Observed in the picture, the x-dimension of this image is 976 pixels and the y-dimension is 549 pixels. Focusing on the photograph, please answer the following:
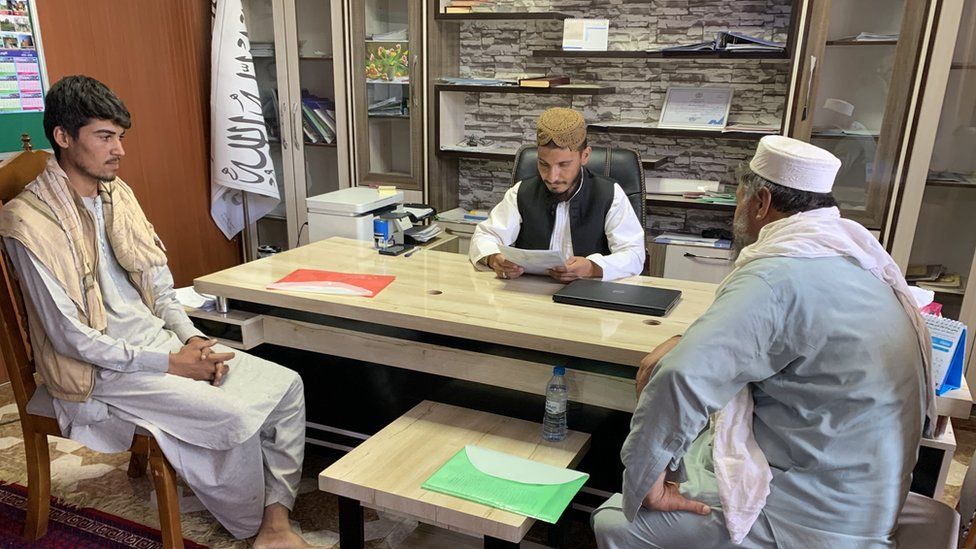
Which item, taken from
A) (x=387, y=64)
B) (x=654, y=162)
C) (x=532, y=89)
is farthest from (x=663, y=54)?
(x=387, y=64)

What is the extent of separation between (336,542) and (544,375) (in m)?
0.84

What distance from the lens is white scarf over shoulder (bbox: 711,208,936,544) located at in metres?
1.22

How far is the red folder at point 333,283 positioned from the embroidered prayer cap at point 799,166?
1.13 meters

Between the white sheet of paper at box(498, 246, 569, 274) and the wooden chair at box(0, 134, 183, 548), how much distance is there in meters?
1.09

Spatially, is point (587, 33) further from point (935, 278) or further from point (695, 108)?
point (935, 278)

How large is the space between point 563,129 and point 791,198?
0.97 meters

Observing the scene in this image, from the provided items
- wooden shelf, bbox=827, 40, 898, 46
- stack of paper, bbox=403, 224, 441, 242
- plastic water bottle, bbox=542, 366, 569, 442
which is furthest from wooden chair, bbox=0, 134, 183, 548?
wooden shelf, bbox=827, 40, 898, 46

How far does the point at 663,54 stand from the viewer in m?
2.96

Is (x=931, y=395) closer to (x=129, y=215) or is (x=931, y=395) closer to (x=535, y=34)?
(x=129, y=215)

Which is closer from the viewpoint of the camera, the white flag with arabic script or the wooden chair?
the wooden chair

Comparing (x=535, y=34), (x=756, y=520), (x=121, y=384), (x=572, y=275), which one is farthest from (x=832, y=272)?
(x=535, y=34)

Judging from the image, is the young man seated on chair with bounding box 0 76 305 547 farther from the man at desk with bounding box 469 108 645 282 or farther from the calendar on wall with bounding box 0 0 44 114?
the calendar on wall with bounding box 0 0 44 114

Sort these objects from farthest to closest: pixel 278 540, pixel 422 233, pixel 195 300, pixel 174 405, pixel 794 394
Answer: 1. pixel 422 233
2. pixel 195 300
3. pixel 278 540
4. pixel 174 405
5. pixel 794 394

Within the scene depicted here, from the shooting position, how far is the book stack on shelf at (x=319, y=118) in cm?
368
